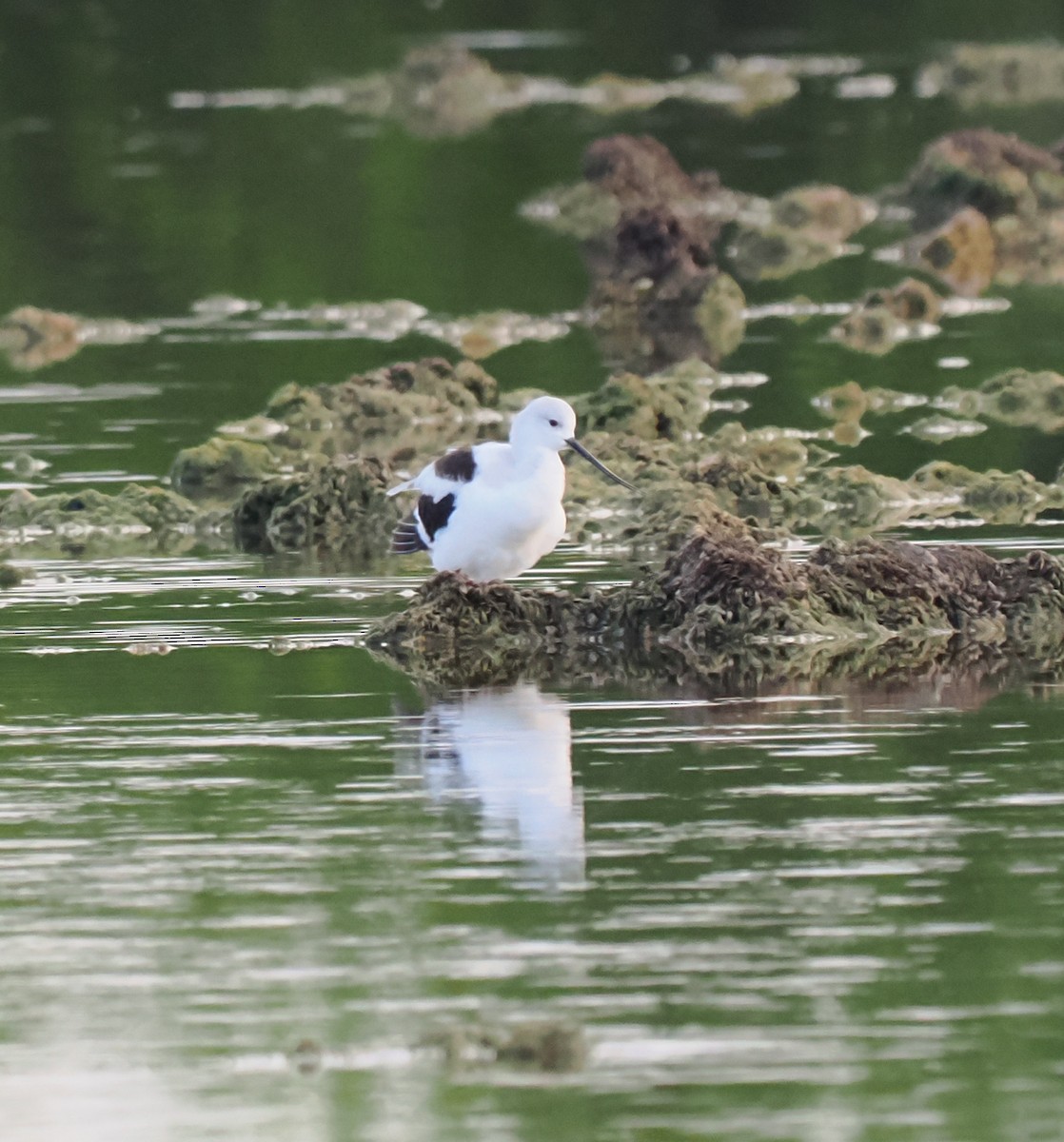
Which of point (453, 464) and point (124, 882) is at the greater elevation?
point (453, 464)

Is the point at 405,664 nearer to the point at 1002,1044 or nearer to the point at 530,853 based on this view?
the point at 530,853

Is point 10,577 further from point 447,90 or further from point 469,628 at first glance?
point 447,90

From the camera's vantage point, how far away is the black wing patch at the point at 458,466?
47.7ft

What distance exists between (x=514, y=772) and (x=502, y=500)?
2.80 metres

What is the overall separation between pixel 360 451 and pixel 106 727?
964 centimetres

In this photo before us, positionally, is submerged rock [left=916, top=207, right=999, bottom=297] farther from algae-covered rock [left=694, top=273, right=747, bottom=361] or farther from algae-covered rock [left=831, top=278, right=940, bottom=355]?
algae-covered rock [left=831, top=278, right=940, bottom=355]

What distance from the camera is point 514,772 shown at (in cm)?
1159

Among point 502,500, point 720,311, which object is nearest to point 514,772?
point 502,500

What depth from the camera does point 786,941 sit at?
9.21 metres

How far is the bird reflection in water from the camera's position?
10430 mm

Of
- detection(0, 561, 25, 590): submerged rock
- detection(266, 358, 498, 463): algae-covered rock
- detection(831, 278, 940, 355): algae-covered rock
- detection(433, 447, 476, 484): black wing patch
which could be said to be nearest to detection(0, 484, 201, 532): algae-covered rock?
detection(0, 561, 25, 590): submerged rock

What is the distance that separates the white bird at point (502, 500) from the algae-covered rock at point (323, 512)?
9.90 feet

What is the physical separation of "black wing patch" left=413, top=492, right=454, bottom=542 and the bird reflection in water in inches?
56.6

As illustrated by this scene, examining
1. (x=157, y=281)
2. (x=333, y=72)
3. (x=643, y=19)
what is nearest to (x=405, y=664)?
(x=157, y=281)
